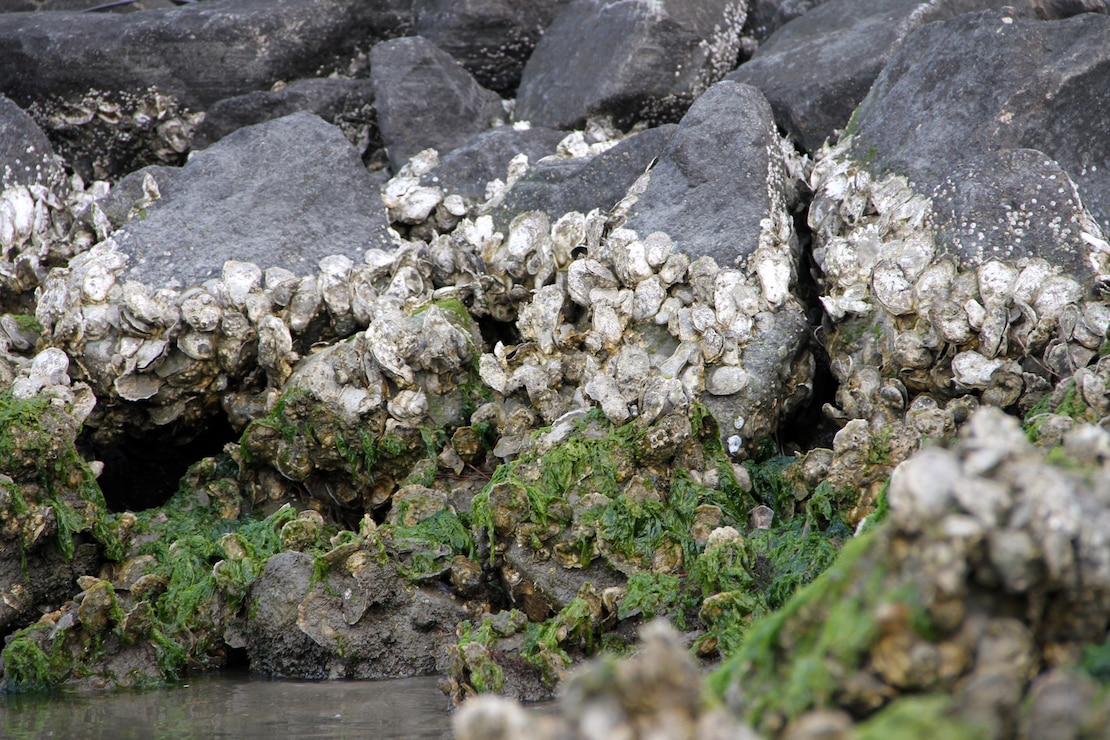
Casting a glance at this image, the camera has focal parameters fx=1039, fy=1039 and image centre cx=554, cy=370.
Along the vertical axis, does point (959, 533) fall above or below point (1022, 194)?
above

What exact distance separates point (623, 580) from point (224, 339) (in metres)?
2.37

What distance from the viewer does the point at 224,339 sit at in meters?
4.95

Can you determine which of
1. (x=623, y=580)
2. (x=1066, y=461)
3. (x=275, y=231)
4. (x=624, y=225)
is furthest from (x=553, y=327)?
(x=1066, y=461)

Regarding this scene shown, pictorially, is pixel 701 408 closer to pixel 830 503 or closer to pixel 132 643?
pixel 830 503

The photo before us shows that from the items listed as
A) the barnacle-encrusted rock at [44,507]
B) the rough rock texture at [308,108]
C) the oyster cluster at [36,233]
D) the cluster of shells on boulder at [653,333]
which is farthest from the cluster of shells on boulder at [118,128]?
the cluster of shells on boulder at [653,333]

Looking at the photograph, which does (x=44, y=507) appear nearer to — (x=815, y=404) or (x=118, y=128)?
(x=815, y=404)

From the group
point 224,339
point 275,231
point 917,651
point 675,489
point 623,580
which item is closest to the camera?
point 917,651

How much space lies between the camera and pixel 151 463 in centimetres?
557

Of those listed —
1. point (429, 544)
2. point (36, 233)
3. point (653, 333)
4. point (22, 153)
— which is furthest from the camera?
point (22, 153)

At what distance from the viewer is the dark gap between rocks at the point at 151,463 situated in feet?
17.8

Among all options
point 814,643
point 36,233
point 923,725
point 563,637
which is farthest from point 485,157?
point 923,725

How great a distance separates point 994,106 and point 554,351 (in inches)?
95.8

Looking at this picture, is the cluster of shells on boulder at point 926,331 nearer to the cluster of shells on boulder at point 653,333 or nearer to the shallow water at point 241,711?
the cluster of shells on boulder at point 653,333

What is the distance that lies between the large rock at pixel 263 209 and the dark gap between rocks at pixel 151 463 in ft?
2.83
